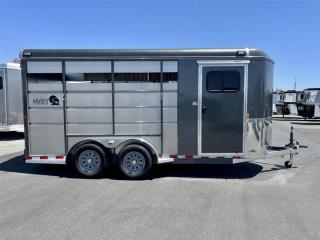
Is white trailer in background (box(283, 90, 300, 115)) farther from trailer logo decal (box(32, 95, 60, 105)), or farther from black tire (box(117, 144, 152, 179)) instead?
trailer logo decal (box(32, 95, 60, 105))

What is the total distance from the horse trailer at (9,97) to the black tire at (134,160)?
7930 millimetres

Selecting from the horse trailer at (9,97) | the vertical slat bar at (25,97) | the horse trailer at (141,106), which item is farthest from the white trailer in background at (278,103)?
the vertical slat bar at (25,97)

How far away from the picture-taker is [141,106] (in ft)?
23.8

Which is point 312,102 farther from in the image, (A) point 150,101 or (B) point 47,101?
(B) point 47,101

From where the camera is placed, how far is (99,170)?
734 centimetres

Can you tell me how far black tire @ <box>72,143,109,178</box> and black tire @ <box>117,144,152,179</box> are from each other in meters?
0.39

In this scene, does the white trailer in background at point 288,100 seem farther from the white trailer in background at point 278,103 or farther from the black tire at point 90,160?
the black tire at point 90,160

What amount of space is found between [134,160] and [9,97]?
27.1ft

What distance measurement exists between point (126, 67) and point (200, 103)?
1834 millimetres

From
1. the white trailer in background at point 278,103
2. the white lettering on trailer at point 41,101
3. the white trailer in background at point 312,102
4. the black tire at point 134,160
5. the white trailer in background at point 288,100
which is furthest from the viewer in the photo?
the white trailer in background at point 278,103

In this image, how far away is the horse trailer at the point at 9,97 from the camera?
1308cm

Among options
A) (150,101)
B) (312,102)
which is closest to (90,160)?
(150,101)

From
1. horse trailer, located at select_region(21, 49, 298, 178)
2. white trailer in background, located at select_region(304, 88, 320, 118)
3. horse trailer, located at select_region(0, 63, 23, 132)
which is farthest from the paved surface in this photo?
white trailer in background, located at select_region(304, 88, 320, 118)

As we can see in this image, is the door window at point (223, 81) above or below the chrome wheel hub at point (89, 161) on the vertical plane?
above
